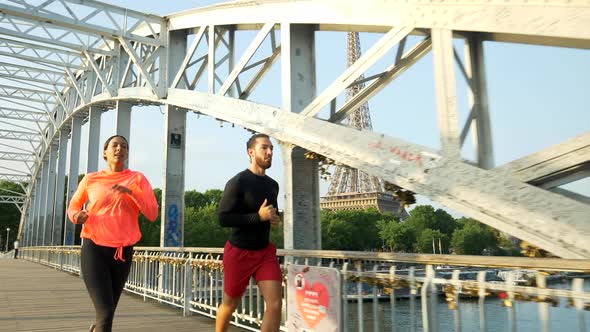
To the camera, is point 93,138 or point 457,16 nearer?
point 457,16

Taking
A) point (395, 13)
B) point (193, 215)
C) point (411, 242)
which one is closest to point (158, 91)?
point (395, 13)

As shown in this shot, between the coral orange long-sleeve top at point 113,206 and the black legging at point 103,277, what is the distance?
67 mm

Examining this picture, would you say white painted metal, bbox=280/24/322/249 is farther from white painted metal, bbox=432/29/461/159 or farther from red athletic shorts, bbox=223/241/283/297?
red athletic shorts, bbox=223/241/283/297

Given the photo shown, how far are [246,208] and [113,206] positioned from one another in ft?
3.23

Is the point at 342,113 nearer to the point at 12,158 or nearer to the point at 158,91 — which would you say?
the point at 158,91

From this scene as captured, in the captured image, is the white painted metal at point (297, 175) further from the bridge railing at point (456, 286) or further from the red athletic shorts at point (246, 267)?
the red athletic shorts at point (246, 267)

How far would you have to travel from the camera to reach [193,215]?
157ft

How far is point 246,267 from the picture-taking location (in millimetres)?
3279

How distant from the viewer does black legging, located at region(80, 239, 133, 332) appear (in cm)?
310

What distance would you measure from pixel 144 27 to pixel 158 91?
2603 mm

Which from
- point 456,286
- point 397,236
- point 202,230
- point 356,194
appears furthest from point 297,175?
point 356,194

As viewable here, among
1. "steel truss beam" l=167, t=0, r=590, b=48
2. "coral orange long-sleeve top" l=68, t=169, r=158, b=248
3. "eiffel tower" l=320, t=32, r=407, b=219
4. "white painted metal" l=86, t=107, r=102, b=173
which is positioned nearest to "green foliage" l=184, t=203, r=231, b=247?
"white painted metal" l=86, t=107, r=102, b=173

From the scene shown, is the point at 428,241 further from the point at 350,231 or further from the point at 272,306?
the point at 272,306

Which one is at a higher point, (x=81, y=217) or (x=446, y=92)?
(x=446, y=92)
